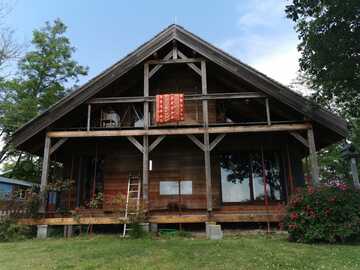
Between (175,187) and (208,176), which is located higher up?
(208,176)

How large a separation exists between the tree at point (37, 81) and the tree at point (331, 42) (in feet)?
67.2

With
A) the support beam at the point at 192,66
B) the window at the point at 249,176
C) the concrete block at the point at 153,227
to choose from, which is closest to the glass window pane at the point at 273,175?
the window at the point at 249,176

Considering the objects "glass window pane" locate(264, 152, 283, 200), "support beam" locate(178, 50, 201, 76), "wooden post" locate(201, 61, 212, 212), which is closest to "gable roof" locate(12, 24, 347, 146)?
"support beam" locate(178, 50, 201, 76)

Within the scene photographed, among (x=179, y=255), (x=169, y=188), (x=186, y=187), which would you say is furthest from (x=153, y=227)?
(x=179, y=255)

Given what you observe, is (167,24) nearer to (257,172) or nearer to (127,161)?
(127,161)

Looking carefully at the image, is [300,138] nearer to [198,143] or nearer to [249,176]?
[249,176]

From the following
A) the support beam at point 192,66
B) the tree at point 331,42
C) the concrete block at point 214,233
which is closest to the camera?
the tree at point 331,42

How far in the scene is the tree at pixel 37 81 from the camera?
899 inches

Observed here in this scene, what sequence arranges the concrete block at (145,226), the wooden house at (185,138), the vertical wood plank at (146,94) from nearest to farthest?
the concrete block at (145,226)
the wooden house at (185,138)
the vertical wood plank at (146,94)

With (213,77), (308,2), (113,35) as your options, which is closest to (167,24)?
(213,77)

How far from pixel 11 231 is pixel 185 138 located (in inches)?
265

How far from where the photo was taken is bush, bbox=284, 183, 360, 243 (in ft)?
24.4

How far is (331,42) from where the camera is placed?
288 inches

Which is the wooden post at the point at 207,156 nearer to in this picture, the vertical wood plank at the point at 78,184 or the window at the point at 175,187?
the window at the point at 175,187
